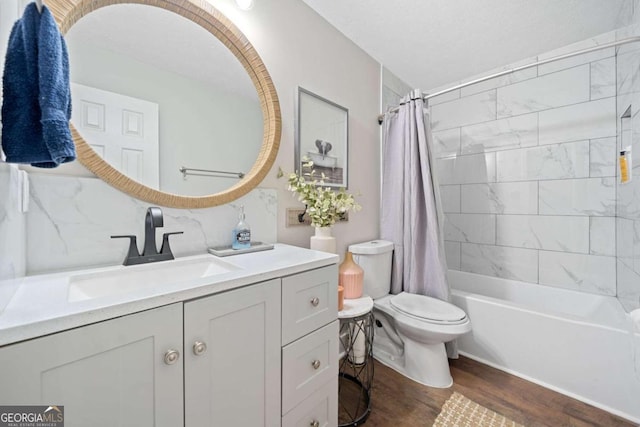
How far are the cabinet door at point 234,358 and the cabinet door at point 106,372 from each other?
0.04 metres

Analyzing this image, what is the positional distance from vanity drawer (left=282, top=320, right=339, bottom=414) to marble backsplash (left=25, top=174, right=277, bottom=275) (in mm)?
596

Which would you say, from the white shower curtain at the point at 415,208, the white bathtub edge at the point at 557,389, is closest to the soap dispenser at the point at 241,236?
the white shower curtain at the point at 415,208

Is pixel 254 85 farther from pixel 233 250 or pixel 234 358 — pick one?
pixel 234 358

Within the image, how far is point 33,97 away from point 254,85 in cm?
98

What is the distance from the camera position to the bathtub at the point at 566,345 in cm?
133

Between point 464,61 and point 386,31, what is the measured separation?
0.86 metres

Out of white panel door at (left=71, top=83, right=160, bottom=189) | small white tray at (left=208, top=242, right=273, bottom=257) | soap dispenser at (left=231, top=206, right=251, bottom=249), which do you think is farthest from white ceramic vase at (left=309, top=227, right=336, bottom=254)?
white panel door at (left=71, top=83, right=160, bottom=189)

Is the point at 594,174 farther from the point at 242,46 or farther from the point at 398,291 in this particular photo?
the point at 242,46

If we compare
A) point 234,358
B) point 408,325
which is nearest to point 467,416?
point 408,325

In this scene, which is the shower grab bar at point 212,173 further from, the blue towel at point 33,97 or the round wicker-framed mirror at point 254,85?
the blue towel at point 33,97

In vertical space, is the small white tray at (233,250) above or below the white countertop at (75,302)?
above

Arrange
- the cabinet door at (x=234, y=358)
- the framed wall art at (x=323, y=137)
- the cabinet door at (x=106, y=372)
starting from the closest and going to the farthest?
the cabinet door at (x=106, y=372) < the cabinet door at (x=234, y=358) < the framed wall art at (x=323, y=137)

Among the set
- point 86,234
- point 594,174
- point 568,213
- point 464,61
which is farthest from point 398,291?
point 464,61

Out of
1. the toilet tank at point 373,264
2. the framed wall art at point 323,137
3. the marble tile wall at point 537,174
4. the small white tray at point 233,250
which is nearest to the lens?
the small white tray at point 233,250
